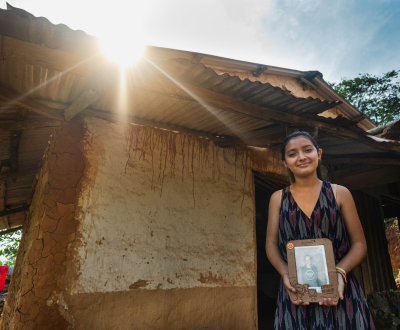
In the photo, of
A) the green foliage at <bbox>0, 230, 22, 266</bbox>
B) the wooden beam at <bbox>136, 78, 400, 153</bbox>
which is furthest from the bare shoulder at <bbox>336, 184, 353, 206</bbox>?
the green foliage at <bbox>0, 230, 22, 266</bbox>

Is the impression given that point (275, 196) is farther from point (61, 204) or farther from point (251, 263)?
point (251, 263)

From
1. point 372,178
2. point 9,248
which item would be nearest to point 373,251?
point 372,178

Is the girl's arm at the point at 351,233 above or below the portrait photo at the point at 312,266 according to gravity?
above

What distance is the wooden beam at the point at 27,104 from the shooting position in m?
3.01

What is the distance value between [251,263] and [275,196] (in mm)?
2966

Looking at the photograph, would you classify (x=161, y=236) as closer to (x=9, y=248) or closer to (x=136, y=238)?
(x=136, y=238)

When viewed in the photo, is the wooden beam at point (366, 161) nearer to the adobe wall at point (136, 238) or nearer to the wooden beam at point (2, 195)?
the adobe wall at point (136, 238)

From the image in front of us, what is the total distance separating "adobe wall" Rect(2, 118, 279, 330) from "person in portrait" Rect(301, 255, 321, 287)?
264cm

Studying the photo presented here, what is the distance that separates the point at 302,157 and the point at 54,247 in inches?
108

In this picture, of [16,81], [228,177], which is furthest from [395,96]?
[16,81]

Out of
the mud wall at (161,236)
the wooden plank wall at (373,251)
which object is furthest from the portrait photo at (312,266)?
the wooden plank wall at (373,251)

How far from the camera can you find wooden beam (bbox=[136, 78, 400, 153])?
2.69m

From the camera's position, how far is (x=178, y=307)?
3604 mm

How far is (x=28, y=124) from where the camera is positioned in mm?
3494
